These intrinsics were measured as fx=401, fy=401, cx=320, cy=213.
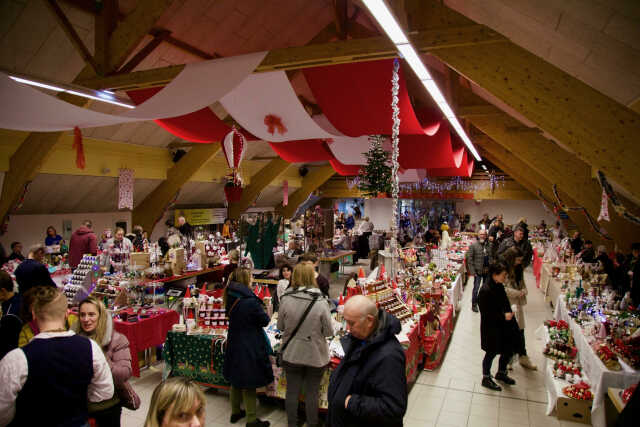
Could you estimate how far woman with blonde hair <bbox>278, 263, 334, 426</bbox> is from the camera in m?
2.98

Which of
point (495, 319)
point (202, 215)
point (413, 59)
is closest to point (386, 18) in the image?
point (413, 59)

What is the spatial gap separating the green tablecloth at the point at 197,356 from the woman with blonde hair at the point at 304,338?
0.97 metres

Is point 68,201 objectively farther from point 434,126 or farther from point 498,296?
point 498,296

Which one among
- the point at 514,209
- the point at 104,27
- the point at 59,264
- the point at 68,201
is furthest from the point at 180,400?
the point at 514,209

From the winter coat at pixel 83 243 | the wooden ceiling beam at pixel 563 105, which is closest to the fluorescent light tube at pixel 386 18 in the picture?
the wooden ceiling beam at pixel 563 105

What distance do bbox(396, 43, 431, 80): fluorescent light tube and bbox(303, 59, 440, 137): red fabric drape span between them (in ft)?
2.93

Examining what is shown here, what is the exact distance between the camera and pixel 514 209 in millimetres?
18688

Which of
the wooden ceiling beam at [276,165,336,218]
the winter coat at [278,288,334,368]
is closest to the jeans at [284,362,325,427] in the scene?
the winter coat at [278,288,334,368]

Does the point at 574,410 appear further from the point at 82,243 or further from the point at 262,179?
the point at 262,179

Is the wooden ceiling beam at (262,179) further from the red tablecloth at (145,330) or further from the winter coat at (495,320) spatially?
the winter coat at (495,320)

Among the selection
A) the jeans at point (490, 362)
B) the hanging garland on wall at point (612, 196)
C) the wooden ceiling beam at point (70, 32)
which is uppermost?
the wooden ceiling beam at point (70, 32)

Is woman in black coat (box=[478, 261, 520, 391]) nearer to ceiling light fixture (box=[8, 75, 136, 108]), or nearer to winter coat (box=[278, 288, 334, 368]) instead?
winter coat (box=[278, 288, 334, 368])

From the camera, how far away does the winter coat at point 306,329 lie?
2.98m

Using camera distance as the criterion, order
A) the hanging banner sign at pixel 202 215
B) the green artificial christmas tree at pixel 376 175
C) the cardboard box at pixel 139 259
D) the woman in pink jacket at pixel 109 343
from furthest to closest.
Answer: the hanging banner sign at pixel 202 215 < the cardboard box at pixel 139 259 < the green artificial christmas tree at pixel 376 175 < the woman in pink jacket at pixel 109 343
